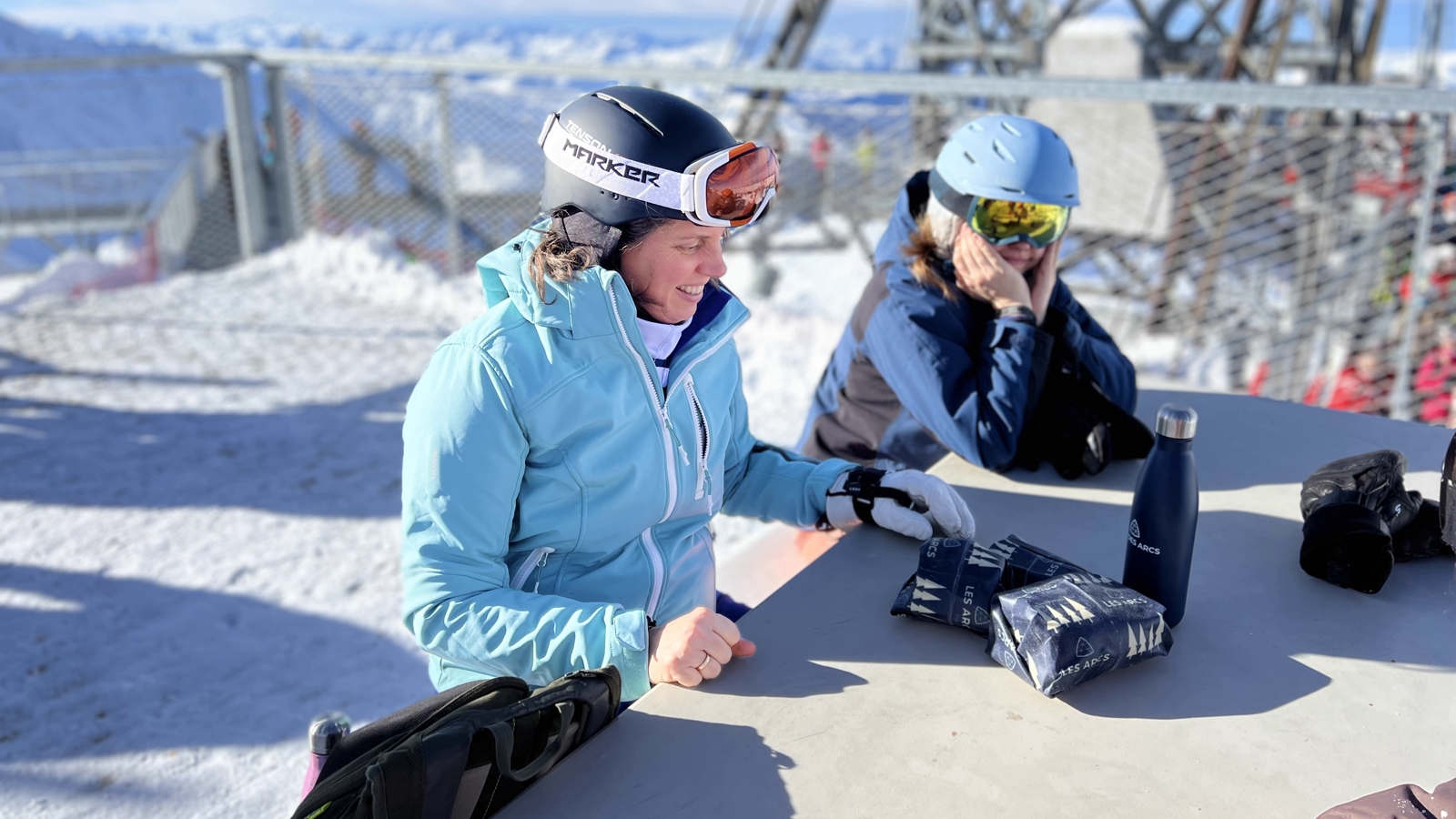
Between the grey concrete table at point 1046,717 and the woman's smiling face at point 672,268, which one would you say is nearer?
the grey concrete table at point 1046,717

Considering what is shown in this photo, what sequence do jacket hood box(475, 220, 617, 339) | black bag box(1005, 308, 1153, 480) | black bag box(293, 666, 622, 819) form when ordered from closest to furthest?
black bag box(293, 666, 622, 819) → jacket hood box(475, 220, 617, 339) → black bag box(1005, 308, 1153, 480)

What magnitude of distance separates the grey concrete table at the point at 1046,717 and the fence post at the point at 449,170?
665 cm

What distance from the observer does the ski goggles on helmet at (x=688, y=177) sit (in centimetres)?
168

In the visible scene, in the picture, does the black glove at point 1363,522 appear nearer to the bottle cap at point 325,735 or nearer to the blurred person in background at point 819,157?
the bottle cap at point 325,735

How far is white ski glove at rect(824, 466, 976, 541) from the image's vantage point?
6.34ft

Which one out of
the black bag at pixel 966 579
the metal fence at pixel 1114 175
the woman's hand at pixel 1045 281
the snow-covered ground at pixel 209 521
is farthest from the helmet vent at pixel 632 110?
the metal fence at pixel 1114 175

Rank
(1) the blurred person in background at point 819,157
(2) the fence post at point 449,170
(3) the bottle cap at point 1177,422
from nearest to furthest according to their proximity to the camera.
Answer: (3) the bottle cap at point 1177,422
(2) the fence post at point 449,170
(1) the blurred person in background at point 819,157

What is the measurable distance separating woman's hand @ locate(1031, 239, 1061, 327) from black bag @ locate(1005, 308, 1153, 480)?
256 millimetres

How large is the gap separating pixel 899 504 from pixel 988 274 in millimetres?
835

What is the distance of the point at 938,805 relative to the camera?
121 centimetres

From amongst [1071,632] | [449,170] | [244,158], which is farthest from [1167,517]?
[244,158]

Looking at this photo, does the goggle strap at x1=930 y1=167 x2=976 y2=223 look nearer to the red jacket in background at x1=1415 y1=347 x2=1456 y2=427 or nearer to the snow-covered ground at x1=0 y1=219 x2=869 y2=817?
the snow-covered ground at x1=0 y1=219 x2=869 y2=817

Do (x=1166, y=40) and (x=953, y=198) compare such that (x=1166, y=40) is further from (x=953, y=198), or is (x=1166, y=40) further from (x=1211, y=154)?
(x=953, y=198)

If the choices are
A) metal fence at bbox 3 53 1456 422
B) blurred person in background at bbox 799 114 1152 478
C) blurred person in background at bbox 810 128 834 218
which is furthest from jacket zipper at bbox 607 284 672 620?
blurred person in background at bbox 810 128 834 218
